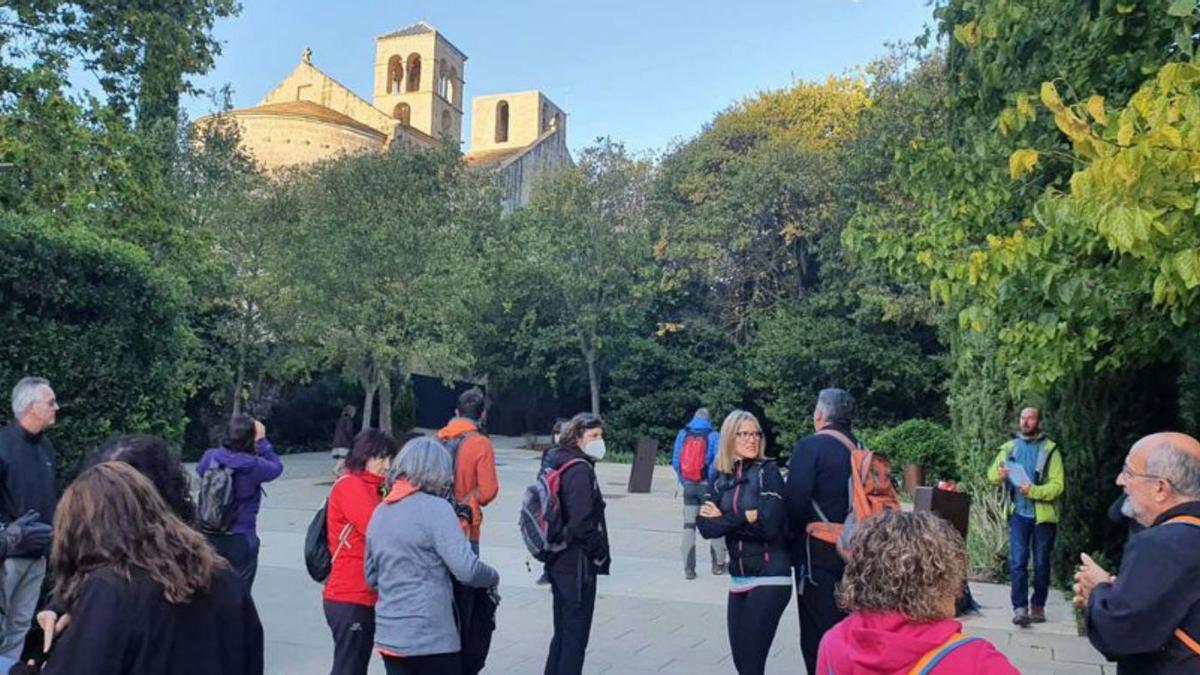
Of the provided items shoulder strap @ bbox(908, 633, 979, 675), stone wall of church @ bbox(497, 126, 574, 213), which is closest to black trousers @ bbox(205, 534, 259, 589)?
shoulder strap @ bbox(908, 633, 979, 675)

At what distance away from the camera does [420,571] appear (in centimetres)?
415

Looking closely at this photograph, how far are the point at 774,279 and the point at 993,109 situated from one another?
2246 cm

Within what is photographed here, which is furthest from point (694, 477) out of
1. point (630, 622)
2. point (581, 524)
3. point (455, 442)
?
point (581, 524)

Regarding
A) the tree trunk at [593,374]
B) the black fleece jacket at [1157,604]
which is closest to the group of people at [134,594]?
the black fleece jacket at [1157,604]

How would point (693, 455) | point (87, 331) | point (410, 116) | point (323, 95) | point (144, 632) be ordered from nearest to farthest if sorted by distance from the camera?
point (144, 632) → point (87, 331) → point (693, 455) → point (323, 95) → point (410, 116)

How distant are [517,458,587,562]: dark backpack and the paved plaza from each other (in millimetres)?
1508

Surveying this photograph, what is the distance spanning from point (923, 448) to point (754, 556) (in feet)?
56.0

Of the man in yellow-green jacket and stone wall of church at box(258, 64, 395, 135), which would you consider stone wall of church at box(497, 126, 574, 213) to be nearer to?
stone wall of church at box(258, 64, 395, 135)

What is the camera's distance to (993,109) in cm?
841

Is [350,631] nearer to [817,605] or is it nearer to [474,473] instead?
[474,473]

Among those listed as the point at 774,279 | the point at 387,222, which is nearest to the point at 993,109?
the point at 387,222

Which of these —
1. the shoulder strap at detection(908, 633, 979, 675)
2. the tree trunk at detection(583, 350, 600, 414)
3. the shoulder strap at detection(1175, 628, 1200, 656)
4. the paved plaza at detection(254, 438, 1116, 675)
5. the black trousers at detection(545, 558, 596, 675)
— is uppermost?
the tree trunk at detection(583, 350, 600, 414)

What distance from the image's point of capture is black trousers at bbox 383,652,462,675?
13.8ft

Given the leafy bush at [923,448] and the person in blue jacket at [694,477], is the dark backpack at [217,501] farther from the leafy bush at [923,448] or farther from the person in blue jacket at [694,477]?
the leafy bush at [923,448]
